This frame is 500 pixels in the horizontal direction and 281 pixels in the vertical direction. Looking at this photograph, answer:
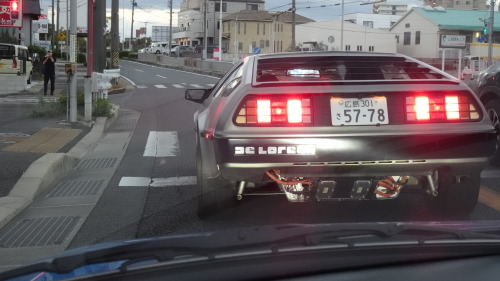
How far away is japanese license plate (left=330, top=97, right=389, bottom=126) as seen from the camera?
4.87m

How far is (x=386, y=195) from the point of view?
5367 millimetres

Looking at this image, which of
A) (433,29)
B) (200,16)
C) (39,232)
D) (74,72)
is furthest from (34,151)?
(200,16)

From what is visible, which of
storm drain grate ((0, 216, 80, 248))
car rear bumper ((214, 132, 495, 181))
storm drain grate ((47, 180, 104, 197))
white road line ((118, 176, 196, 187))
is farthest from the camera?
white road line ((118, 176, 196, 187))

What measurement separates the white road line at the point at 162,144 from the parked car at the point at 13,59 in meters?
14.3

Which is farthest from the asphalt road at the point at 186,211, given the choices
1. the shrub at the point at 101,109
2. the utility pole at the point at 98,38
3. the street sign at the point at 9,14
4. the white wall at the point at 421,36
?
the white wall at the point at 421,36

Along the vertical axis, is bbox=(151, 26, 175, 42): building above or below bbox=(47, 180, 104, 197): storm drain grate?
above

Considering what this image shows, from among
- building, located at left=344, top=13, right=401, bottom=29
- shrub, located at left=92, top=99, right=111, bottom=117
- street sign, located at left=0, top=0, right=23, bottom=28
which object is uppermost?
building, located at left=344, top=13, right=401, bottom=29

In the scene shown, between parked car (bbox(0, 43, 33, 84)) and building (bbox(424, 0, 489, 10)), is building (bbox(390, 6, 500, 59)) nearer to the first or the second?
parked car (bbox(0, 43, 33, 84))

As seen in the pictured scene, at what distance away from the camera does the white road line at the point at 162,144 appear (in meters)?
10.2

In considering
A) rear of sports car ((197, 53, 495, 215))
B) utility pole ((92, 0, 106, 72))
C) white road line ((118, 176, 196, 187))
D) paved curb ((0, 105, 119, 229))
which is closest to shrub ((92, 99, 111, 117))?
paved curb ((0, 105, 119, 229))

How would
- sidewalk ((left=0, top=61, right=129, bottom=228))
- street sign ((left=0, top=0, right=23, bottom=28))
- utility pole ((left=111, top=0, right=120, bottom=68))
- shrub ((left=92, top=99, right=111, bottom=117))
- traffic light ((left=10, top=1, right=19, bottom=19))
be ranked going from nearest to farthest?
sidewalk ((left=0, top=61, right=129, bottom=228))
shrub ((left=92, top=99, right=111, bottom=117))
traffic light ((left=10, top=1, right=19, bottom=19))
street sign ((left=0, top=0, right=23, bottom=28))
utility pole ((left=111, top=0, right=120, bottom=68))

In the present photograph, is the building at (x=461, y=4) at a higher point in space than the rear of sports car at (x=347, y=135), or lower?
higher

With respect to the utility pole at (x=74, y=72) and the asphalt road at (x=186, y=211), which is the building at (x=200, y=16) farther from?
the asphalt road at (x=186, y=211)

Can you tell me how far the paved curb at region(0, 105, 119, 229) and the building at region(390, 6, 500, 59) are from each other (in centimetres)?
5348
